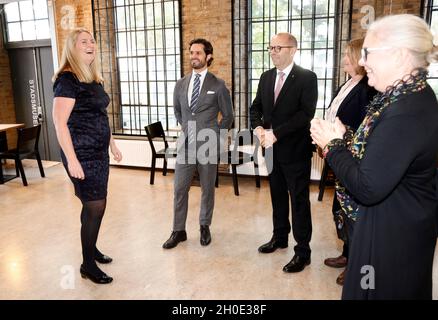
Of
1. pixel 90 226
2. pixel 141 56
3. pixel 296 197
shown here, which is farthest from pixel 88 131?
pixel 141 56

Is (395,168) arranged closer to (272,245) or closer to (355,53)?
(355,53)

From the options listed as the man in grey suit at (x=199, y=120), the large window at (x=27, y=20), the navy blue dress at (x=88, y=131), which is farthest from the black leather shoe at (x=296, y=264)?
the large window at (x=27, y=20)

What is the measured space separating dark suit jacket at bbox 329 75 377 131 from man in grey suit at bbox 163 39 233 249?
1046 mm

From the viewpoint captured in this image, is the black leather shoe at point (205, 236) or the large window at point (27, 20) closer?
the black leather shoe at point (205, 236)

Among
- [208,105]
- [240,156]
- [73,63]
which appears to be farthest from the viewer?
[240,156]

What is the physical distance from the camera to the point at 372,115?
144 cm

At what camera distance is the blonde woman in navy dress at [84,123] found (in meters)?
2.41

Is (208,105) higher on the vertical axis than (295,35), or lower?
lower

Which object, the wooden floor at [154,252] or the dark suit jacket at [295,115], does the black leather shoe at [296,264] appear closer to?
the wooden floor at [154,252]

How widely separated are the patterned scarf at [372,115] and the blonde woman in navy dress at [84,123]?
1.65 meters

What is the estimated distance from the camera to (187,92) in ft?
10.9

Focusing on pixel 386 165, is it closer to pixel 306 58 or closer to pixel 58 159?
pixel 306 58

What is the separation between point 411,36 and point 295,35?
4391 mm
